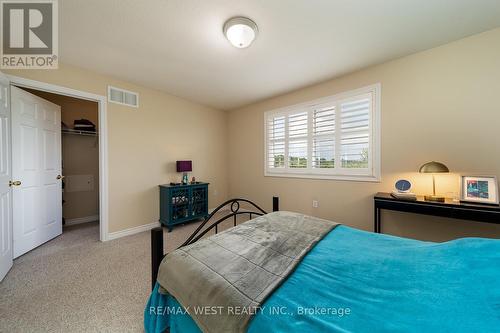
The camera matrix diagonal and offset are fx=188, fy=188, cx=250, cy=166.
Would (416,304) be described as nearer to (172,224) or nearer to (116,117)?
(172,224)

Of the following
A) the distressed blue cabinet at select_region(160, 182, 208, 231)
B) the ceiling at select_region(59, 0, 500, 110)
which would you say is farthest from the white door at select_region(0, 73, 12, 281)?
the distressed blue cabinet at select_region(160, 182, 208, 231)

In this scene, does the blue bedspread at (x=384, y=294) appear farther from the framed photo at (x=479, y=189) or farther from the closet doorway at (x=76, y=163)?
the closet doorway at (x=76, y=163)

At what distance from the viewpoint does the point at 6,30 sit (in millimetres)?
1875

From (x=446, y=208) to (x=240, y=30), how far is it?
278 centimetres

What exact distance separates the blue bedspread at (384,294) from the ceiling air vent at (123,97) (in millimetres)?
3074

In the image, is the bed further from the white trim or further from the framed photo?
the white trim

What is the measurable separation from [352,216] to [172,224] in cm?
302

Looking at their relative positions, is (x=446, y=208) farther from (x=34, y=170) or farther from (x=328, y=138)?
(x=34, y=170)

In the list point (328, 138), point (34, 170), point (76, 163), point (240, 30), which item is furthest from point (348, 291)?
point (76, 163)

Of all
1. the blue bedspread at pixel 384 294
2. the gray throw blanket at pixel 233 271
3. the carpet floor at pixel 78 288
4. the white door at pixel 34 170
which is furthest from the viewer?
the white door at pixel 34 170

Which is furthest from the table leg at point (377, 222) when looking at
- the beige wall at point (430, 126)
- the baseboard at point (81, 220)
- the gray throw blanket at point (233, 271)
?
the baseboard at point (81, 220)

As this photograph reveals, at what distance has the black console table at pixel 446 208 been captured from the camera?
178cm

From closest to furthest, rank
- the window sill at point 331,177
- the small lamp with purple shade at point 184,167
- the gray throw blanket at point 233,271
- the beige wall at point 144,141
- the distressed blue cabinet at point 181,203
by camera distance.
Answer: the gray throw blanket at point 233,271 → the window sill at point 331,177 → the beige wall at point 144,141 → the distressed blue cabinet at point 181,203 → the small lamp with purple shade at point 184,167

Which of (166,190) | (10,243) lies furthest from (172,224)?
(10,243)
